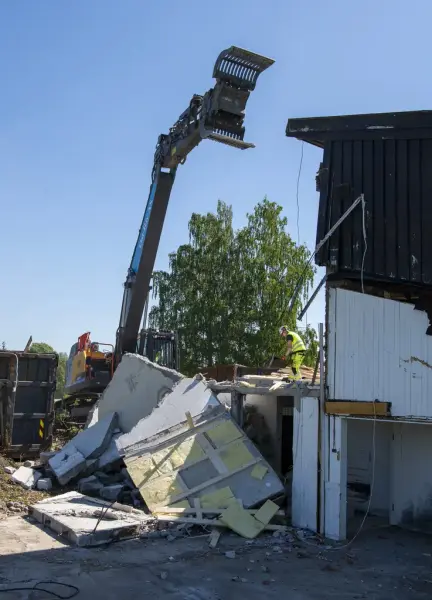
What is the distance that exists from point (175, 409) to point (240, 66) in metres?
6.84

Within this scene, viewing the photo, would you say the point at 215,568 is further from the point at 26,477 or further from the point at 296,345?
the point at 296,345

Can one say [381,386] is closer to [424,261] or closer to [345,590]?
[424,261]

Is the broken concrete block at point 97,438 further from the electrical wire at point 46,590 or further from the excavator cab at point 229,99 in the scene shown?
the excavator cab at point 229,99

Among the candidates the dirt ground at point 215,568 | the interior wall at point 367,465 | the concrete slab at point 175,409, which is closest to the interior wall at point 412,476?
the interior wall at point 367,465

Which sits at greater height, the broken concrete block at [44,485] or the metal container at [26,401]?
the metal container at [26,401]

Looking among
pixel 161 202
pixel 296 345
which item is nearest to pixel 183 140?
pixel 161 202

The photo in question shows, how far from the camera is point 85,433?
12555mm

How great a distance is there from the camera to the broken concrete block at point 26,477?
1101 cm

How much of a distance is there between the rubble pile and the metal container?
2.05ft

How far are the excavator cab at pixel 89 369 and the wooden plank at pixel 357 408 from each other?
311 inches

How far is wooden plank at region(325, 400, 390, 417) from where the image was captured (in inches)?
352

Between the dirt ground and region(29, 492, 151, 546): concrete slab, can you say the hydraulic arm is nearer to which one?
region(29, 492, 151, 546): concrete slab

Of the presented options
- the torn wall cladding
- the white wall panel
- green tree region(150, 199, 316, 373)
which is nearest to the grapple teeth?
the torn wall cladding

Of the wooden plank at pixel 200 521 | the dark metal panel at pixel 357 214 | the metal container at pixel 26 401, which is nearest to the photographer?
the wooden plank at pixel 200 521
